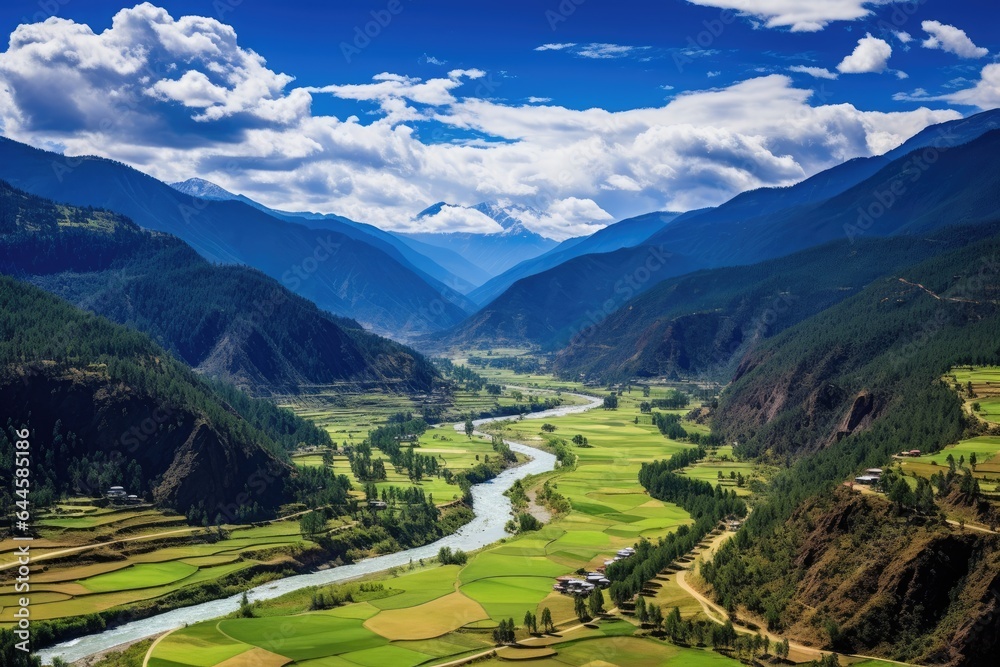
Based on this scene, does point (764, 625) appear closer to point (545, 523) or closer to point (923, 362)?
point (545, 523)

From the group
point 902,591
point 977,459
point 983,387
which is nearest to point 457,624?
point 902,591

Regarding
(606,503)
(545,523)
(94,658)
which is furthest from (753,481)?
(94,658)

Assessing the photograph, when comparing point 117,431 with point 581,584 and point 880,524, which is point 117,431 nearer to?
point 581,584

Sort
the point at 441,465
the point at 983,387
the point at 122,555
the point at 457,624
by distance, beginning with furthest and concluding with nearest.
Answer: the point at 441,465, the point at 983,387, the point at 122,555, the point at 457,624

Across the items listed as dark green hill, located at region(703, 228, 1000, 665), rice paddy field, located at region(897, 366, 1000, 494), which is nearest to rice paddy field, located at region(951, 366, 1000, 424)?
rice paddy field, located at region(897, 366, 1000, 494)

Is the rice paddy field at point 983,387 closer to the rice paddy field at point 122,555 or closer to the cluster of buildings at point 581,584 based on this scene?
the cluster of buildings at point 581,584

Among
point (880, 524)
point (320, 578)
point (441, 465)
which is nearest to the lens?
point (880, 524)

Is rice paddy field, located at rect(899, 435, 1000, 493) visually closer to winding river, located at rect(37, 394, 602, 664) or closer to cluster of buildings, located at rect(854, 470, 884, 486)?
cluster of buildings, located at rect(854, 470, 884, 486)
